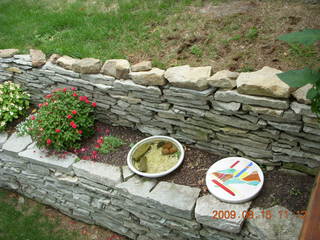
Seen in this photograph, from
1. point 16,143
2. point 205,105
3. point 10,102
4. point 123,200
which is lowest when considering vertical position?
point 123,200

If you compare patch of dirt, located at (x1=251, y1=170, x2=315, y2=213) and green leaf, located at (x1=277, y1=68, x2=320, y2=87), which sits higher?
green leaf, located at (x1=277, y1=68, x2=320, y2=87)

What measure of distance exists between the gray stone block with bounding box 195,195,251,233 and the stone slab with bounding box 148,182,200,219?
79 mm

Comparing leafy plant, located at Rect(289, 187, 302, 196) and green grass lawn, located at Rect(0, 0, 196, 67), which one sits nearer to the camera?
leafy plant, located at Rect(289, 187, 302, 196)

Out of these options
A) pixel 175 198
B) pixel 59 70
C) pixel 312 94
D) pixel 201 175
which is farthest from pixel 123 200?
pixel 312 94

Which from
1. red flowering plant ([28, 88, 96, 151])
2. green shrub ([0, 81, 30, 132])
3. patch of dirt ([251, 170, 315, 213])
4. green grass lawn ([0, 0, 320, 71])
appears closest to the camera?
patch of dirt ([251, 170, 315, 213])

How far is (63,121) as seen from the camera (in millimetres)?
3496

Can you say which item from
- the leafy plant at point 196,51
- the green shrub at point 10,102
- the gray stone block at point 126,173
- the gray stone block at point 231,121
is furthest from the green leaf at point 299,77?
the green shrub at point 10,102

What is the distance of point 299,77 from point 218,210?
1294 mm

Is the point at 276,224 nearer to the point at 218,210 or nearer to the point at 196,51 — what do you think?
the point at 218,210

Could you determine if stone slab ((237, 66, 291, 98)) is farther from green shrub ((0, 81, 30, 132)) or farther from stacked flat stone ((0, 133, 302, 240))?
green shrub ((0, 81, 30, 132))

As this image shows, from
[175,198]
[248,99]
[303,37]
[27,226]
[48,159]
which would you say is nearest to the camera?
[303,37]

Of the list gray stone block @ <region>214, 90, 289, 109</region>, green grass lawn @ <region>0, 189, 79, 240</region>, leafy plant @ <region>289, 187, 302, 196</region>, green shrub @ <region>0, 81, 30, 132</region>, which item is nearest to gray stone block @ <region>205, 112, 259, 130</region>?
gray stone block @ <region>214, 90, 289, 109</region>

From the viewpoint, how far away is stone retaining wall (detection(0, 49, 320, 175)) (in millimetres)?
2582

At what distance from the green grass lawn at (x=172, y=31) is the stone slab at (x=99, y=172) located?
1.21 m
